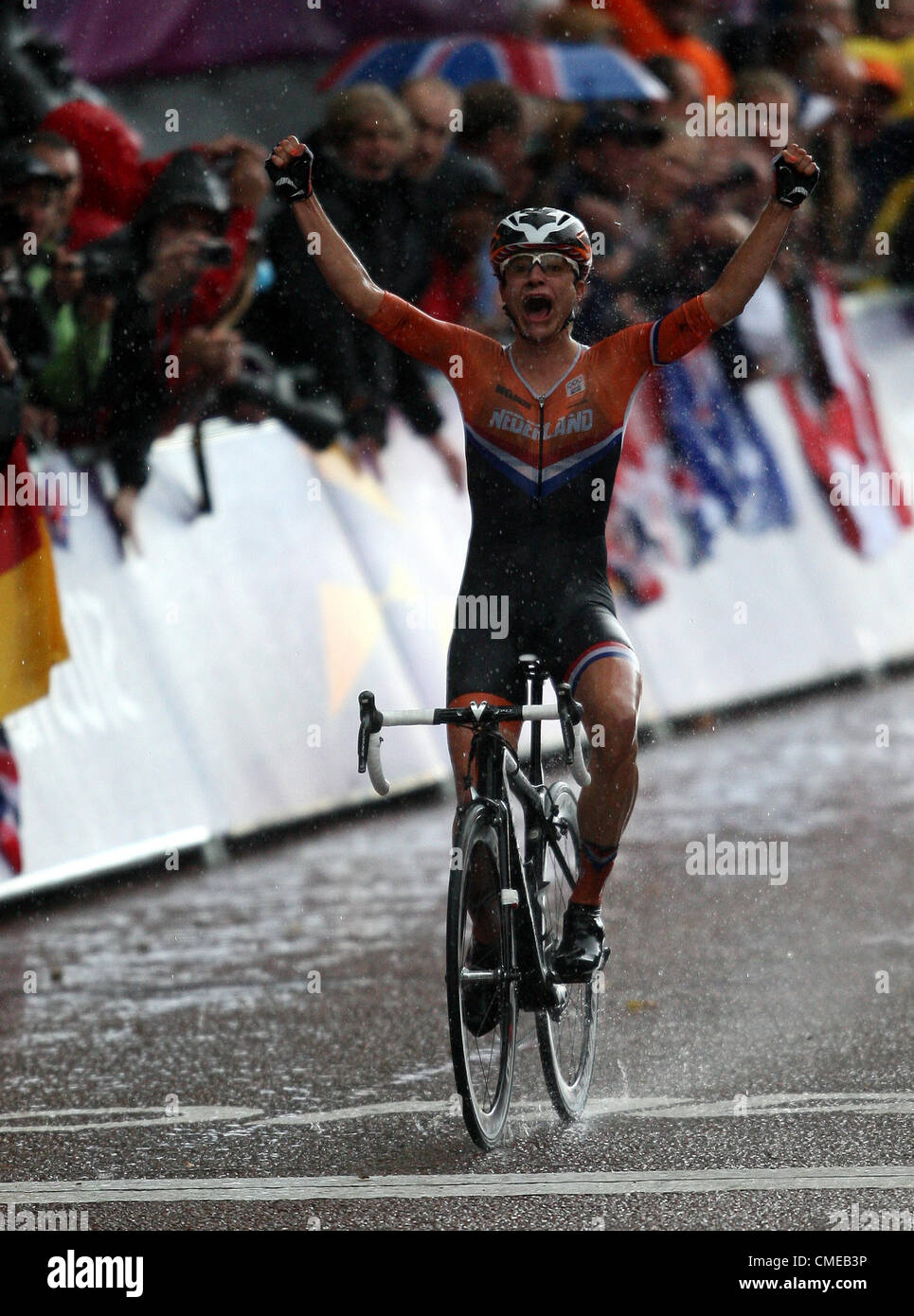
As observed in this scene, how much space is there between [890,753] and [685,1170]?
22.0ft

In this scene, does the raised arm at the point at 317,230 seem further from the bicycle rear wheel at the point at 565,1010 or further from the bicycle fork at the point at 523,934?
the bicycle rear wheel at the point at 565,1010

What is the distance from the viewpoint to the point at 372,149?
9539mm

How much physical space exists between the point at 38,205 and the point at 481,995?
15.1ft

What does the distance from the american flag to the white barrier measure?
2.3 inches

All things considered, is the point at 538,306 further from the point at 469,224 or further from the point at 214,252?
the point at 214,252

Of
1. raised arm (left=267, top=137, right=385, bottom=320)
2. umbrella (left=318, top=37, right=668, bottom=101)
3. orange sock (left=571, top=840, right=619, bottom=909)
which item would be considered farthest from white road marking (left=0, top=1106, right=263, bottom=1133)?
umbrella (left=318, top=37, right=668, bottom=101)

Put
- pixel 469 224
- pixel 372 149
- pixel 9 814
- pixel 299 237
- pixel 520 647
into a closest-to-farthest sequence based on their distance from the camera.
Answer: pixel 520 647
pixel 372 149
pixel 9 814
pixel 469 224
pixel 299 237

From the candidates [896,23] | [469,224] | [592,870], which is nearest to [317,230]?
[592,870]

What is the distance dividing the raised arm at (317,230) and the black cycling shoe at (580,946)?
67.2 inches

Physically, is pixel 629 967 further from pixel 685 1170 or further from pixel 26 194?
pixel 26 194

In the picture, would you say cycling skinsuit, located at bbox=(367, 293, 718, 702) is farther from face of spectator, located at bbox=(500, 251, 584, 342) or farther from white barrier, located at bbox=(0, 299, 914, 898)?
white barrier, located at bbox=(0, 299, 914, 898)

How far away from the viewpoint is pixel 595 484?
653cm

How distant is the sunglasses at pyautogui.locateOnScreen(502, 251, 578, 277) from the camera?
6418 millimetres

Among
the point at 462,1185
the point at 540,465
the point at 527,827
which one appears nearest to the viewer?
the point at 462,1185
